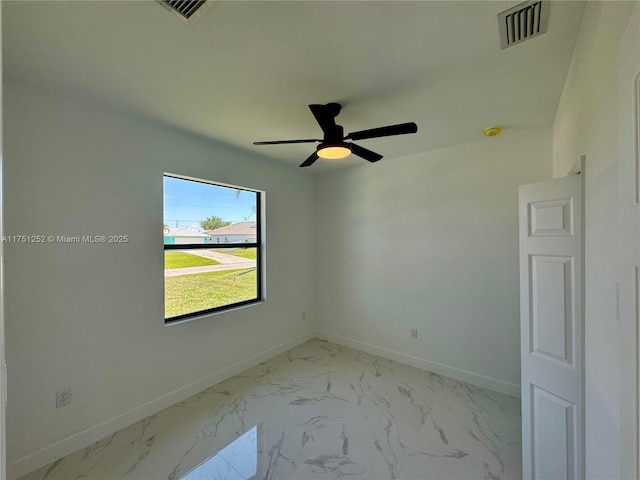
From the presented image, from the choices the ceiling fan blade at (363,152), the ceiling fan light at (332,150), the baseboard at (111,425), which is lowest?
the baseboard at (111,425)

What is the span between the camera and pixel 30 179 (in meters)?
1.87

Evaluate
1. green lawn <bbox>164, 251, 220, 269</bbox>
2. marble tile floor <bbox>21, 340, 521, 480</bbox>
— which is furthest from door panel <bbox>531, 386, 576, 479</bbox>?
green lawn <bbox>164, 251, 220, 269</bbox>

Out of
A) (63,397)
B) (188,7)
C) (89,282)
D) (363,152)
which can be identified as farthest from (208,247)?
(188,7)

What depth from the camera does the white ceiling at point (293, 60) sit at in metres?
1.32

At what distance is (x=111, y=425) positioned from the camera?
218cm

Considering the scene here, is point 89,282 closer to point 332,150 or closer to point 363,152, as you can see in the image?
point 332,150

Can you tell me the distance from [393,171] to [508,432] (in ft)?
8.85

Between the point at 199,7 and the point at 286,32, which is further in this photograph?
the point at 286,32

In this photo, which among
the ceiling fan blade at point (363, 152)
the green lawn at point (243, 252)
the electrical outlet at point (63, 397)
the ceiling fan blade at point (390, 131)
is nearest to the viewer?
the ceiling fan blade at point (390, 131)

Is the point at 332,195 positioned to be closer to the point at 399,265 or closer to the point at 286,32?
the point at 399,265

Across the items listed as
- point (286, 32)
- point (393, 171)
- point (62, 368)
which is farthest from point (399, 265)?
point (62, 368)

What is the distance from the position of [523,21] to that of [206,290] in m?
3.13

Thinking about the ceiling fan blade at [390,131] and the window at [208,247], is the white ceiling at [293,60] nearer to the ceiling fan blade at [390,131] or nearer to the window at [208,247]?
the ceiling fan blade at [390,131]

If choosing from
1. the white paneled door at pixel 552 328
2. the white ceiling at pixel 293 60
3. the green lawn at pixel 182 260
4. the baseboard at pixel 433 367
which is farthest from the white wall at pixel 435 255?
the green lawn at pixel 182 260
